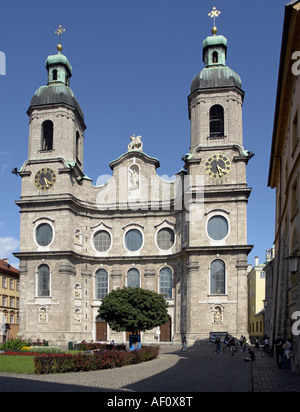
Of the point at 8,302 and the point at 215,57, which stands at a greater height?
the point at 215,57

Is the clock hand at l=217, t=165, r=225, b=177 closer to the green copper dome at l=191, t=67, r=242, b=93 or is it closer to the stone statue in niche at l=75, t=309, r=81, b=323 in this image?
the green copper dome at l=191, t=67, r=242, b=93

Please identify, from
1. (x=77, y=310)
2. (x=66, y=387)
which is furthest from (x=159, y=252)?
(x=66, y=387)

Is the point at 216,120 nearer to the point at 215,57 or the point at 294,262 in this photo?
the point at 215,57

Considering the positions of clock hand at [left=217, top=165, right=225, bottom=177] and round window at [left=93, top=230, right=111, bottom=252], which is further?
round window at [left=93, top=230, right=111, bottom=252]

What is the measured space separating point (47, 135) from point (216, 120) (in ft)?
68.5

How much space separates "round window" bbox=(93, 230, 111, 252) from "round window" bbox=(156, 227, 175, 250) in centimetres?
609

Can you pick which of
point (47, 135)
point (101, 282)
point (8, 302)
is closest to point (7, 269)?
point (8, 302)

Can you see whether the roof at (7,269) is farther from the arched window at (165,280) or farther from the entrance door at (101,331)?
the arched window at (165,280)

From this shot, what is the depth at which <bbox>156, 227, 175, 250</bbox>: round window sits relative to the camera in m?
58.5

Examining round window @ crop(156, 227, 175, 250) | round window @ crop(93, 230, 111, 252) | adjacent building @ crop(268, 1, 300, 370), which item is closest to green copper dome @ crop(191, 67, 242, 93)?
round window @ crop(156, 227, 175, 250)

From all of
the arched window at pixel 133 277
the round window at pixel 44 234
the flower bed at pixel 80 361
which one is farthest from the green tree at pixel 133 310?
the round window at pixel 44 234

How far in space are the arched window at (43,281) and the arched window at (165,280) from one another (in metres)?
12.7

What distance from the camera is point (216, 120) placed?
5809cm
